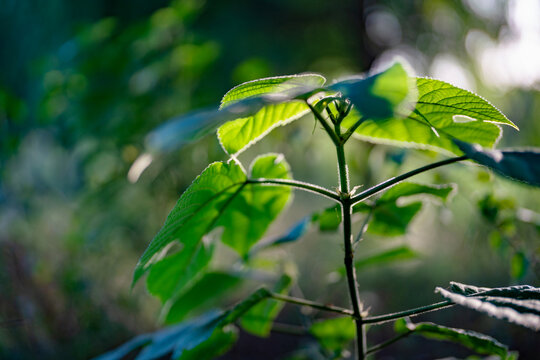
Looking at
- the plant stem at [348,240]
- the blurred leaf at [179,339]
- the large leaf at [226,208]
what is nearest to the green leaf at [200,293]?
the blurred leaf at [179,339]

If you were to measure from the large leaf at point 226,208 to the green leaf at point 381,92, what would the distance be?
264mm

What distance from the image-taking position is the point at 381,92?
361mm

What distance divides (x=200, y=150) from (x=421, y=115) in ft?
5.50

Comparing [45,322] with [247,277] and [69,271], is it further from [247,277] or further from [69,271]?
[247,277]

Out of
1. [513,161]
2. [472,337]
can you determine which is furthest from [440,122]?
[472,337]

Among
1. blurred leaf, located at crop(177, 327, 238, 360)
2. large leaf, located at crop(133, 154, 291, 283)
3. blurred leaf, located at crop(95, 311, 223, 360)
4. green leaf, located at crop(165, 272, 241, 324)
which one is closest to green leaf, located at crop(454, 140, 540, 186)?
large leaf, located at crop(133, 154, 291, 283)

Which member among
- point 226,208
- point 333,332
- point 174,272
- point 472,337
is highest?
point 226,208

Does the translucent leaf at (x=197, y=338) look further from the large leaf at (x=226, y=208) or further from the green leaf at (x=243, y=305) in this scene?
the large leaf at (x=226, y=208)

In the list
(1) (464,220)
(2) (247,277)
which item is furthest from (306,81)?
(1) (464,220)

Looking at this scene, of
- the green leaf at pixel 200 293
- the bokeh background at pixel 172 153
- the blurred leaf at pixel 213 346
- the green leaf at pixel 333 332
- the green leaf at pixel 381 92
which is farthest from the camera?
the bokeh background at pixel 172 153

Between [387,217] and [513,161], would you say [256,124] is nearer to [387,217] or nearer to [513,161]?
[513,161]

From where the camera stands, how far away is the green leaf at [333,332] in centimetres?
90

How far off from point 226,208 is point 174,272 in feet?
0.52

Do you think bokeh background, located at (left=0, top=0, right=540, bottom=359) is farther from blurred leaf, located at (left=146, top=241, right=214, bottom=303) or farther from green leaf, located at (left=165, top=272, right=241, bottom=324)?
blurred leaf, located at (left=146, top=241, right=214, bottom=303)
